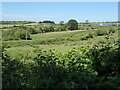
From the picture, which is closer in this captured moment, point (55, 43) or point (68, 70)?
point (68, 70)

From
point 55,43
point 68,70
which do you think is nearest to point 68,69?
point 68,70

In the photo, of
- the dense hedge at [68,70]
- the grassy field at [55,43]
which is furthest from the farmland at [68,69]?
the grassy field at [55,43]

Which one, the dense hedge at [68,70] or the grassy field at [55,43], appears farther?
the grassy field at [55,43]

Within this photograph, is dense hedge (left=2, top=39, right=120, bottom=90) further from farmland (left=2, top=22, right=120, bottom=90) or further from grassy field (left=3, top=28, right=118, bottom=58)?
grassy field (left=3, top=28, right=118, bottom=58)

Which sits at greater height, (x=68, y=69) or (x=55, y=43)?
(x=68, y=69)

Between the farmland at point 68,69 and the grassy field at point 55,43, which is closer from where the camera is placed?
the farmland at point 68,69

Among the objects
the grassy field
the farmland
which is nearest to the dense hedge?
the farmland

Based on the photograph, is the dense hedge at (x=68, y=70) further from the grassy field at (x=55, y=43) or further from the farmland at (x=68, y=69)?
the grassy field at (x=55, y=43)

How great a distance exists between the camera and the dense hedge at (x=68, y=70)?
302 centimetres

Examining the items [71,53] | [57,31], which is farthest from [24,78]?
[57,31]

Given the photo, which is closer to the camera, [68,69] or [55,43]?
[68,69]

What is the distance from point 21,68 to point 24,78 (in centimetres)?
17

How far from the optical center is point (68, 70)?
3238 mm

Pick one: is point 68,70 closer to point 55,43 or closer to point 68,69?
point 68,69
